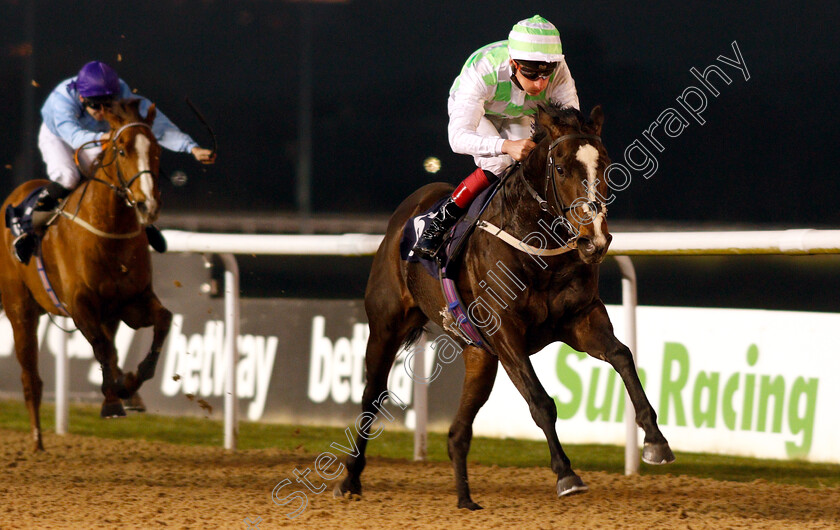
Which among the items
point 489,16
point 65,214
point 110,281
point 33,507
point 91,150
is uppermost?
point 489,16

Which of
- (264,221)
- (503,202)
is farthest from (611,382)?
(264,221)

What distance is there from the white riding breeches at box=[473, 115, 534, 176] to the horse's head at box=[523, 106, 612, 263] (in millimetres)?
459

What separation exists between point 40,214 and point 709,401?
381 centimetres

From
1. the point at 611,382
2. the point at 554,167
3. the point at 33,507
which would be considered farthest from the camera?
the point at 611,382

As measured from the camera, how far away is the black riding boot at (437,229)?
4.44 m

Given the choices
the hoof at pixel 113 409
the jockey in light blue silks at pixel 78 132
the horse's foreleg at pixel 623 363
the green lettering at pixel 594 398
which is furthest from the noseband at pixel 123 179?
the green lettering at pixel 594 398

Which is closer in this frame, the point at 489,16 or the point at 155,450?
the point at 155,450

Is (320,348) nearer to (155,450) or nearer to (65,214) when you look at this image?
(155,450)

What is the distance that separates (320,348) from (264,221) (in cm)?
969

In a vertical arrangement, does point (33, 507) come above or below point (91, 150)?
below

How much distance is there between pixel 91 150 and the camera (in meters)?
6.36

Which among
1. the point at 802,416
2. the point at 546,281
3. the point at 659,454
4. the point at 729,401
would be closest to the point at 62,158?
the point at 546,281

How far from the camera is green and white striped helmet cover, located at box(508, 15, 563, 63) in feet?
13.3

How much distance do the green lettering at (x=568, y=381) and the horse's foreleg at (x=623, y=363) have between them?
220 cm
